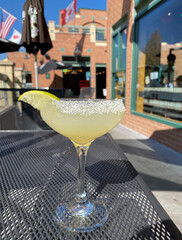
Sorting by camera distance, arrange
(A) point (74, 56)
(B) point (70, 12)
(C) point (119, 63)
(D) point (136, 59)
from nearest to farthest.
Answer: (D) point (136, 59), (C) point (119, 63), (B) point (70, 12), (A) point (74, 56)

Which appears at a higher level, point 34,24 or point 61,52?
point 61,52

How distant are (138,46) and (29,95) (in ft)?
15.9

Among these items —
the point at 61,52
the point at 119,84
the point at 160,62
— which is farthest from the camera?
→ the point at 61,52

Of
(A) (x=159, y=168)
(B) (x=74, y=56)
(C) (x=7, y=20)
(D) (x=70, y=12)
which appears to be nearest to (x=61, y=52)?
(B) (x=74, y=56)

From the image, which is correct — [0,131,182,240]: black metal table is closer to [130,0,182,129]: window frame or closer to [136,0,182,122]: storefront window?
[130,0,182,129]: window frame

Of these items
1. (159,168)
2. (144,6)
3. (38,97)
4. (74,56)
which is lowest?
(159,168)

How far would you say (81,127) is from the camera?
631 millimetres

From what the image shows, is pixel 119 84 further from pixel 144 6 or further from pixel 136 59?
pixel 144 6

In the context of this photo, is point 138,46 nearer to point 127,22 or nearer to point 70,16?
point 127,22

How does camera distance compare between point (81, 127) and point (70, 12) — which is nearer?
point (81, 127)

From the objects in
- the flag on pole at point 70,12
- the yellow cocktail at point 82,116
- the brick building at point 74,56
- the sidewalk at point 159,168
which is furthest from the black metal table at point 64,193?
the flag on pole at point 70,12

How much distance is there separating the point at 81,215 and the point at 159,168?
239 centimetres

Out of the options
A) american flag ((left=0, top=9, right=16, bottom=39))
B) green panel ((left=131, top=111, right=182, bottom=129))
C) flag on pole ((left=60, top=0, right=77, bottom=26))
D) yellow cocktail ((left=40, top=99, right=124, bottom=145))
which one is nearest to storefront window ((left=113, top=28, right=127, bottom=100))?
green panel ((left=131, top=111, right=182, bottom=129))

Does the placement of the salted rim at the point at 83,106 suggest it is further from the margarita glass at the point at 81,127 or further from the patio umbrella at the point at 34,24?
the patio umbrella at the point at 34,24
